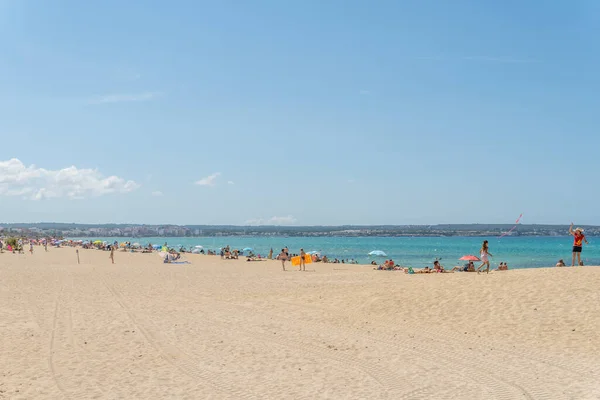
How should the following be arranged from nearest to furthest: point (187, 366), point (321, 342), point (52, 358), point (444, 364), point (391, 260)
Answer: point (187, 366) < point (444, 364) < point (52, 358) < point (321, 342) < point (391, 260)

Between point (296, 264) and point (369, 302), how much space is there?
72.0 ft

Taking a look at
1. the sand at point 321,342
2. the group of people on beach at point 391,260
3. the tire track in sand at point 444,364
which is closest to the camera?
the tire track in sand at point 444,364

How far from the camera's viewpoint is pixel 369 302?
53.8 feet

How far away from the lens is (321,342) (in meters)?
11.8

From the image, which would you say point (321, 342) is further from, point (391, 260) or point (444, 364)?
point (391, 260)

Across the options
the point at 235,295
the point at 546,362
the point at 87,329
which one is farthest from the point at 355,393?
the point at 235,295

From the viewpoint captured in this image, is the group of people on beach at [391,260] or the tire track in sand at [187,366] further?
the group of people on beach at [391,260]

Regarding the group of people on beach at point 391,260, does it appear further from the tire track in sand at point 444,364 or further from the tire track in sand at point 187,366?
the tire track in sand at point 187,366

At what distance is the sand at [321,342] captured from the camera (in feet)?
28.1

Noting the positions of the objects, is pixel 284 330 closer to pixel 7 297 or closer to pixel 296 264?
pixel 7 297

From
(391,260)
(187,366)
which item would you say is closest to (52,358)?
(187,366)

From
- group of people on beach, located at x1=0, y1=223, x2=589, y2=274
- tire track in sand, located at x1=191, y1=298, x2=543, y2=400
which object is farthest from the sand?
group of people on beach, located at x1=0, y1=223, x2=589, y2=274

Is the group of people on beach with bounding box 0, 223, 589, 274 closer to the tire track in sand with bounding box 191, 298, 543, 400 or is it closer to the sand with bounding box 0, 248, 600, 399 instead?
the sand with bounding box 0, 248, 600, 399

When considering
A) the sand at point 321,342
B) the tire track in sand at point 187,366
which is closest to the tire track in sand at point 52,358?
the sand at point 321,342
